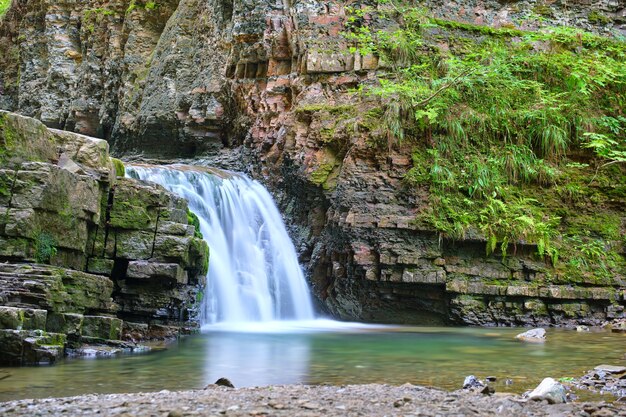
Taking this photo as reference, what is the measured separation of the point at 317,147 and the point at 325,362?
6.98 meters

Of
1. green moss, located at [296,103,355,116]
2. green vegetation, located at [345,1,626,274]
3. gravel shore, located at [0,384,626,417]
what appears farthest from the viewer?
green moss, located at [296,103,355,116]

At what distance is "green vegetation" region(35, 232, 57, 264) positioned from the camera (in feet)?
24.8

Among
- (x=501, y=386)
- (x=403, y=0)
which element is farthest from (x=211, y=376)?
(x=403, y=0)

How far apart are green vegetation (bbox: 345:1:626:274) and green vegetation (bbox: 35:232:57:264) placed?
277 inches

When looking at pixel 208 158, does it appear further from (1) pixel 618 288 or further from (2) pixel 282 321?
(1) pixel 618 288

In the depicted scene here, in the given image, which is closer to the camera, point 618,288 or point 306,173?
point 618,288

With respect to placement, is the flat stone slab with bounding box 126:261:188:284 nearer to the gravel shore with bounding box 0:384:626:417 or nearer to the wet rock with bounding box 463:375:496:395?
the gravel shore with bounding box 0:384:626:417

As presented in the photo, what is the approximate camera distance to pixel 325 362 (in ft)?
24.0

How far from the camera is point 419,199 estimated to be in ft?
41.2

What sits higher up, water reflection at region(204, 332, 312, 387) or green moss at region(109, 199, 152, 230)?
green moss at region(109, 199, 152, 230)

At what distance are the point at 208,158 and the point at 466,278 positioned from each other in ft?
29.9

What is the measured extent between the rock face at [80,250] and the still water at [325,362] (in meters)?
0.57

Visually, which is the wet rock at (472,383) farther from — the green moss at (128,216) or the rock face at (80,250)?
the green moss at (128,216)

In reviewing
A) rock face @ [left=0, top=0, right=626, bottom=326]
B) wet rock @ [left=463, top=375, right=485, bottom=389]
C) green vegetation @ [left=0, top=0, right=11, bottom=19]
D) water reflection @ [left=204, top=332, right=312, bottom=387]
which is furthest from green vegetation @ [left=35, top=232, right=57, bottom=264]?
green vegetation @ [left=0, top=0, right=11, bottom=19]
